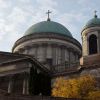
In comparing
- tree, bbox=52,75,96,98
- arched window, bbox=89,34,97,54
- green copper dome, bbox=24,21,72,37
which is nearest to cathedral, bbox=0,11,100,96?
arched window, bbox=89,34,97,54

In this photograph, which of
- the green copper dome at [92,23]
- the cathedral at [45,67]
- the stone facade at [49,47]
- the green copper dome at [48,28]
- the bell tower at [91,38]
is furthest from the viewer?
the green copper dome at [48,28]

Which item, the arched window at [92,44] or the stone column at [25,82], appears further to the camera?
the arched window at [92,44]

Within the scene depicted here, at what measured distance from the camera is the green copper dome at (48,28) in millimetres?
60438

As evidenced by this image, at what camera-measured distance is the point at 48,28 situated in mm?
61219

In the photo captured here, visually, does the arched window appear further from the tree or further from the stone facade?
the stone facade

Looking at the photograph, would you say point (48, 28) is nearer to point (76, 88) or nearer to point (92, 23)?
point (92, 23)

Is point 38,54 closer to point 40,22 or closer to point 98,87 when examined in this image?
point 40,22

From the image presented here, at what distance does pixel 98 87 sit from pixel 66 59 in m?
16.7

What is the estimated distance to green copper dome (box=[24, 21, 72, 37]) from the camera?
60.4 metres

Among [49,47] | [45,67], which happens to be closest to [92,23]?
[45,67]

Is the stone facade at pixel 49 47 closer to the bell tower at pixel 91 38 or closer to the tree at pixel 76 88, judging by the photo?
the bell tower at pixel 91 38

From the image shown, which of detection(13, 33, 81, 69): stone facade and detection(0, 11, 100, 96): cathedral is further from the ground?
detection(13, 33, 81, 69): stone facade

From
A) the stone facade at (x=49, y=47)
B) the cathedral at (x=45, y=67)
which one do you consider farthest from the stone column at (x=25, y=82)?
the stone facade at (x=49, y=47)

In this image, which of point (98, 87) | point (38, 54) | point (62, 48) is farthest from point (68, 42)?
point (98, 87)
